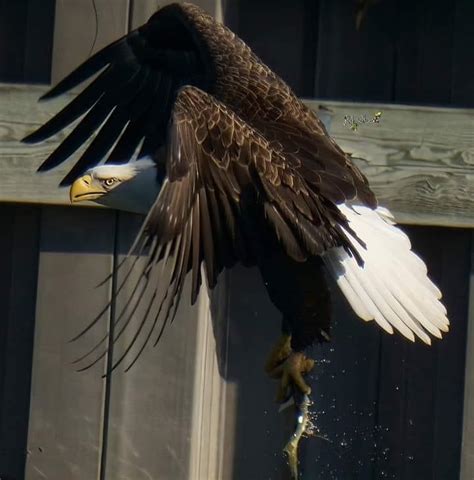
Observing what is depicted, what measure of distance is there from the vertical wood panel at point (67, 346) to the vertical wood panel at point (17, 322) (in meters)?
0.13

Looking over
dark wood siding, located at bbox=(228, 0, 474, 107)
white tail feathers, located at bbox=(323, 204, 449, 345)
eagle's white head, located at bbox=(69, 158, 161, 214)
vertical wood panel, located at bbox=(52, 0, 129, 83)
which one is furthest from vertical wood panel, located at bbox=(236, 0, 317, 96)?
eagle's white head, located at bbox=(69, 158, 161, 214)

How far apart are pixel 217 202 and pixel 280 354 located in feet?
1.91

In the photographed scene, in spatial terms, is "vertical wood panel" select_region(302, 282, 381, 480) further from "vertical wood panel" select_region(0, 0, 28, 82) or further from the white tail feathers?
"vertical wood panel" select_region(0, 0, 28, 82)

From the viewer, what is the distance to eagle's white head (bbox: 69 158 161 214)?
6.46 meters

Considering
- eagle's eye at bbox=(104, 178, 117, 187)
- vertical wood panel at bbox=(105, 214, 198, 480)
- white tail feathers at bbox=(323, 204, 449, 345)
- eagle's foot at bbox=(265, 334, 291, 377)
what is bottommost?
vertical wood panel at bbox=(105, 214, 198, 480)

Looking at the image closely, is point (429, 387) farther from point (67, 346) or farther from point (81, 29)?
point (81, 29)

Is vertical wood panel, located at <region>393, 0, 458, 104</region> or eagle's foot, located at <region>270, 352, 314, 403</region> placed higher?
vertical wood panel, located at <region>393, 0, 458, 104</region>

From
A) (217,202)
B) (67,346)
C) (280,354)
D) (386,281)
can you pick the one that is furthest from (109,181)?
(67,346)

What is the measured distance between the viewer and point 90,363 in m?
7.15

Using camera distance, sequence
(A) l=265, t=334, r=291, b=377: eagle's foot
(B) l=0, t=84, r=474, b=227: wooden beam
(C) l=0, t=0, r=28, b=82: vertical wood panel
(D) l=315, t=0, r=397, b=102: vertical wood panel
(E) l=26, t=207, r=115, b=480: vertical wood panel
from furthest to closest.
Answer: (C) l=0, t=0, r=28, b=82: vertical wood panel
(D) l=315, t=0, r=397, b=102: vertical wood panel
(E) l=26, t=207, r=115, b=480: vertical wood panel
(B) l=0, t=84, r=474, b=227: wooden beam
(A) l=265, t=334, r=291, b=377: eagle's foot

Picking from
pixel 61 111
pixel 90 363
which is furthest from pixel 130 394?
pixel 61 111

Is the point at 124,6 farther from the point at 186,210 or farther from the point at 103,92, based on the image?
the point at 186,210

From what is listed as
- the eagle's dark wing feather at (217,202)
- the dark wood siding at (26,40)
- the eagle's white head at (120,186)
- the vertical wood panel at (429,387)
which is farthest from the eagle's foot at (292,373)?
the dark wood siding at (26,40)

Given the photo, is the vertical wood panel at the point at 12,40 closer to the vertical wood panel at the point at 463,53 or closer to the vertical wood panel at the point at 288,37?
the vertical wood panel at the point at 288,37
